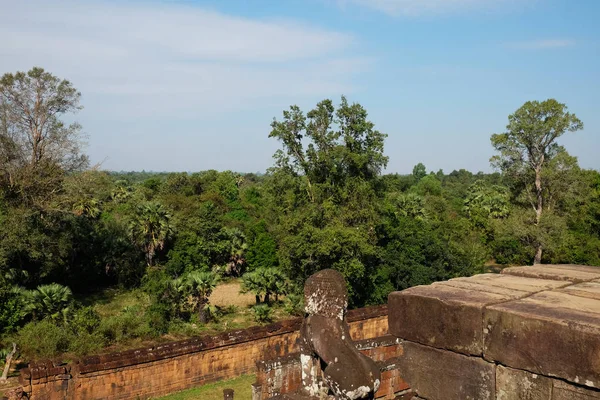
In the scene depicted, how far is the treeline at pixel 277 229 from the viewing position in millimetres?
18141

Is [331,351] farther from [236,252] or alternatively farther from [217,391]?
[236,252]

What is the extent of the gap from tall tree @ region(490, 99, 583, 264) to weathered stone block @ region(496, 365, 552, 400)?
22.7 metres

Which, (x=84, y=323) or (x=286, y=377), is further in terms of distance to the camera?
(x=84, y=323)

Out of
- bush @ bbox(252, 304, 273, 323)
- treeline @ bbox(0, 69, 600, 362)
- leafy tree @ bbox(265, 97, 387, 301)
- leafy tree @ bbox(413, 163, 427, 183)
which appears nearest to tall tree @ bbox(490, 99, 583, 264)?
treeline @ bbox(0, 69, 600, 362)

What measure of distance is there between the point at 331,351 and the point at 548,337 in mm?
1342

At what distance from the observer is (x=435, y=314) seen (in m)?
3.29

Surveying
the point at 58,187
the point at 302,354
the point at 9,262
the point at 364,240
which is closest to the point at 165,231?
the point at 58,187

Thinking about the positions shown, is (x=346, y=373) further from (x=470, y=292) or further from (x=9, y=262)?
(x=9, y=262)

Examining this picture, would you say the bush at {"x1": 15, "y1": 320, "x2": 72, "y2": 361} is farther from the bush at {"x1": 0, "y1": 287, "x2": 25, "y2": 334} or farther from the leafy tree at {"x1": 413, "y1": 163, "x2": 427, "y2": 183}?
the leafy tree at {"x1": 413, "y1": 163, "x2": 427, "y2": 183}

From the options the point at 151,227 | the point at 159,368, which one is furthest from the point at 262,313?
the point at 151,227

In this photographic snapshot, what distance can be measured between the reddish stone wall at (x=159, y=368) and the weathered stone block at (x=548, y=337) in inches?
385

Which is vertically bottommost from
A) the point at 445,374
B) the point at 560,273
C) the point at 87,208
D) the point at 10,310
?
the point at 10,310

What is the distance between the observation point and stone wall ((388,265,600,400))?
2.66 metres

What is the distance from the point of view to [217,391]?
11875 millimetres
